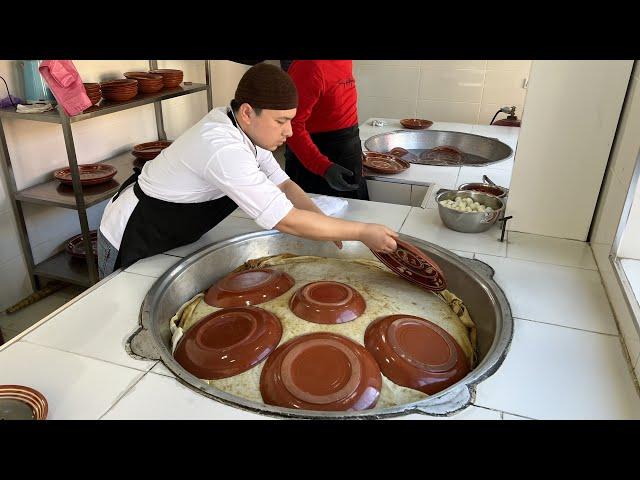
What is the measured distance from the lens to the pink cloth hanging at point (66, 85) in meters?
2.42

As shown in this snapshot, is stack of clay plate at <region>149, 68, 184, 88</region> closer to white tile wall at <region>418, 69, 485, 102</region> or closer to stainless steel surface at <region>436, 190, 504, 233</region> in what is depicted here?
stainless steel surface at <region>436, 190, 504, 233</region>

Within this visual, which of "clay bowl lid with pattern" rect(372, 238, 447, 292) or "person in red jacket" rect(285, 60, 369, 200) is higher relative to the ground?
"person in red jacket" rect(285, 60, 369, 200)

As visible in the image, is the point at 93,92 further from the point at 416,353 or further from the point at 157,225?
the point at 416,353

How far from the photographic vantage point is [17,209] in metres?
2.87

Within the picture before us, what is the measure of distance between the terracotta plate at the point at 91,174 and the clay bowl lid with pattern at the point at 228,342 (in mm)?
1866

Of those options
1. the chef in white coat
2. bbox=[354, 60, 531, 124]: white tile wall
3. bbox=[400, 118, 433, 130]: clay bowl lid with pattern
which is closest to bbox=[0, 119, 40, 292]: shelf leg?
the chef in white coat

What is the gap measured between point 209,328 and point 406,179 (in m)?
1.87

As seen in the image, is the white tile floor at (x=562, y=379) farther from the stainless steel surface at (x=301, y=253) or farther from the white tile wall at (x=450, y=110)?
the white tile wall at (x=450, y=110)

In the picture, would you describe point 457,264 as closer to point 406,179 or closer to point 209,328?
point 209,328

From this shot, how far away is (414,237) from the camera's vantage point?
193 cm

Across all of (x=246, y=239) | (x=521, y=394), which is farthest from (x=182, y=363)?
(x=521, y=394)

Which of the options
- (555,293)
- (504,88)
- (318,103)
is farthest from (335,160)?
(504,88)

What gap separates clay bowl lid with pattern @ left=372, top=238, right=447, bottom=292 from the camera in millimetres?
1610

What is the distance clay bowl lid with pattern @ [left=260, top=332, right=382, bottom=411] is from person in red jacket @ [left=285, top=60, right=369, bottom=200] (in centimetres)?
118
